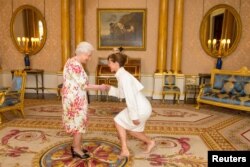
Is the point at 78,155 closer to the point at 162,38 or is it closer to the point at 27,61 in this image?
the point at 162,38

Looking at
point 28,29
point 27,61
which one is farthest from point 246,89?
point 28,29

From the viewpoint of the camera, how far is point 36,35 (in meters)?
8.09

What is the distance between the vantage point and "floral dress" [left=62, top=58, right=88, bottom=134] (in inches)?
111

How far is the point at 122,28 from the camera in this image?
7809 mm

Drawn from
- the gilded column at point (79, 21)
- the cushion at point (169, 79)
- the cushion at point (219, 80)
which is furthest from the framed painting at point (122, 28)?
the cushion at point (219, 80)

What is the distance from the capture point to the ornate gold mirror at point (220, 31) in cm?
750

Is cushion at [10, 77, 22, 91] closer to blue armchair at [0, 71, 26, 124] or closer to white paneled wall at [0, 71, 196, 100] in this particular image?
blue armchair at [0, 71, 26, 124]

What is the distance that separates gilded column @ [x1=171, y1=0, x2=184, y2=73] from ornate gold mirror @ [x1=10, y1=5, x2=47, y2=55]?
4.36 meters

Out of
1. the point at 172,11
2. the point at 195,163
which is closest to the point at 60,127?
the point at 195,163

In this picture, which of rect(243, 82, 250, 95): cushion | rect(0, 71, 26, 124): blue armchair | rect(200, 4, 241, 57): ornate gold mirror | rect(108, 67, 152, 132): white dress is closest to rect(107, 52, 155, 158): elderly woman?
rect(108, 67, 152, 132): white dress

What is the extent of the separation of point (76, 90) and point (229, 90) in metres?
4.47

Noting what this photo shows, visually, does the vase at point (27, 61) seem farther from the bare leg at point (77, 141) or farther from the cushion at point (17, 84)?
the bare leg at point (77, 141)

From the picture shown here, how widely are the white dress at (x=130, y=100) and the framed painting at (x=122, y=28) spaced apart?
Answer: 5.02 meters

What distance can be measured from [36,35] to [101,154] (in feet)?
20.1
